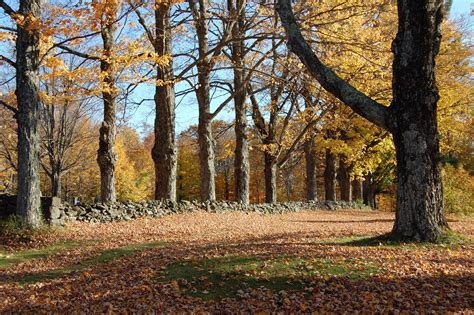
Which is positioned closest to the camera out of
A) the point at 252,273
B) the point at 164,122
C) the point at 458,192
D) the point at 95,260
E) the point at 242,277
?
the point at 242,277

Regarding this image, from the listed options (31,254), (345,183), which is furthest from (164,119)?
(345,183)

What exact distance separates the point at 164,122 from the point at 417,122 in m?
8.75

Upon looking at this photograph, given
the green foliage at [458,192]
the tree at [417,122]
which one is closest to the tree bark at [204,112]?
the tree at [417,122]

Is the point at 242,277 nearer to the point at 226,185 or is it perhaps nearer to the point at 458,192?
the point at 458,192

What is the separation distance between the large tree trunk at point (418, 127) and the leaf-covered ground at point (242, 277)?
548 mm

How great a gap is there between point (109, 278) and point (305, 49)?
546 centimetres

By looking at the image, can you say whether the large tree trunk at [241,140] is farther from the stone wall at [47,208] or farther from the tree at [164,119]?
the stone wall at [47,208]

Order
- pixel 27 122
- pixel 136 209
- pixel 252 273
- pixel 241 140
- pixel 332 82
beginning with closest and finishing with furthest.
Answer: pixel 252 273 → pixel 332 82 → pixel 27 122 → pixel 136 209 → pixel 241 140

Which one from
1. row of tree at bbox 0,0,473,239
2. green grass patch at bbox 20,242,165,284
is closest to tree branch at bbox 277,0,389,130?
row of tree at bbox 0,0,473,239

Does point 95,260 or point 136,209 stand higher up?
point 136,209

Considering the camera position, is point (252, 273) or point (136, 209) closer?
point (252, 273)

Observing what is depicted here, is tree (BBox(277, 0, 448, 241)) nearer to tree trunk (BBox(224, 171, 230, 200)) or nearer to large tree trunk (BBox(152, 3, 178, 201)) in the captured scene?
large tree trunk (BBox(152, 3, 178, 201))

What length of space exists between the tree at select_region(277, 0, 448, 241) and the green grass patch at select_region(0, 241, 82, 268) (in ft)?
22.4

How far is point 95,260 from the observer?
7.37 m
